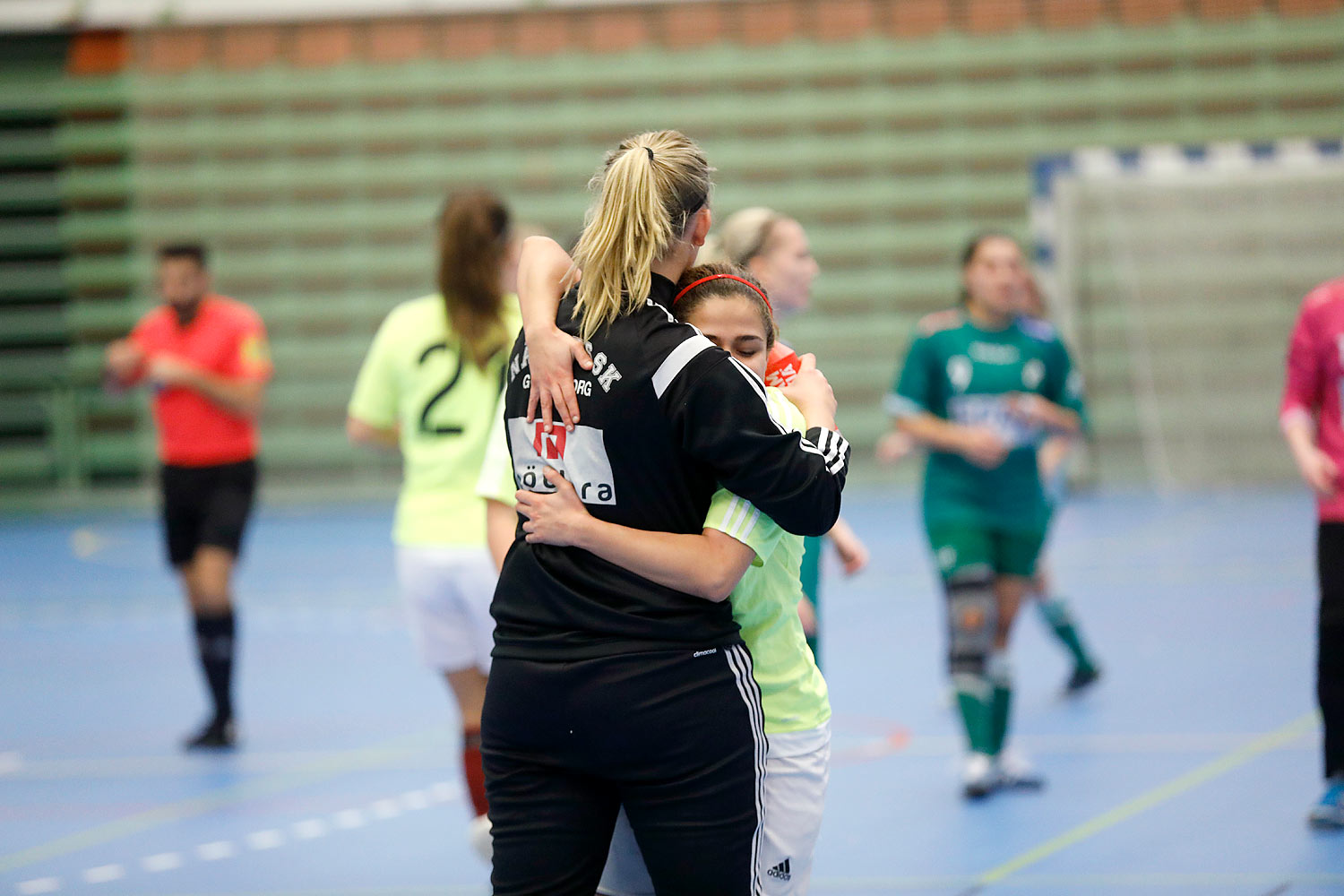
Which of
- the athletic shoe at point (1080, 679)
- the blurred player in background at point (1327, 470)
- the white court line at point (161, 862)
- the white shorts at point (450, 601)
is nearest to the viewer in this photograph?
the white shorts at point (450, 601)

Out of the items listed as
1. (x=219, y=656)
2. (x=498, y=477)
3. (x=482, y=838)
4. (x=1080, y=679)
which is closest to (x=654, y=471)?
(x=498, y=477)

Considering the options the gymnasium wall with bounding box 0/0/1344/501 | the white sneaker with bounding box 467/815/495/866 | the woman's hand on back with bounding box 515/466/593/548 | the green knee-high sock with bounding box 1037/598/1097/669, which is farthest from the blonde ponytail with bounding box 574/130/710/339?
the gymnasium wall with bounding box 0/0/1344/501

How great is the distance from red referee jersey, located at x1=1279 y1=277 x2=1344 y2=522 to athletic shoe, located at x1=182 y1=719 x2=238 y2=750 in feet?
12.6

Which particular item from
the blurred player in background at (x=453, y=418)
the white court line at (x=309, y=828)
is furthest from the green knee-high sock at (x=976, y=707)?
the white court line at (x=309, y=828)

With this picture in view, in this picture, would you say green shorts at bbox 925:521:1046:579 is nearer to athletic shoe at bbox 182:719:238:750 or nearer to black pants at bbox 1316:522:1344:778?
black pants at bbox 1316:522:1344:778

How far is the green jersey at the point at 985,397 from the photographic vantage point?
4.57m

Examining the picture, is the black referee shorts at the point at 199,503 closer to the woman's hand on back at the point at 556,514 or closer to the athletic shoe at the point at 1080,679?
the athletic shoe at the point at 1080,679

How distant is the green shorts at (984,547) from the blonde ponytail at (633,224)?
270 cm

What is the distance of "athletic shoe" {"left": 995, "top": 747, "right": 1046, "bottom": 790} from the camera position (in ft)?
14.5

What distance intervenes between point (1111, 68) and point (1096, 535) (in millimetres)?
4788

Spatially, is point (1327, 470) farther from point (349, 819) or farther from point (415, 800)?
point (349, 819)

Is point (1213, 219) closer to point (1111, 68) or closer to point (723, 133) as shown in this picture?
point (1111, 68)

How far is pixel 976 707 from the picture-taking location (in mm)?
4340

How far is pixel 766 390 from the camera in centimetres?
204
